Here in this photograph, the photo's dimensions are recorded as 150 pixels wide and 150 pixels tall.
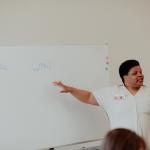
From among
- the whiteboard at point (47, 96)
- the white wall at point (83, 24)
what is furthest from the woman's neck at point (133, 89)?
the white wall at point (83, 24)

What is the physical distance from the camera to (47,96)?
281 centimetres

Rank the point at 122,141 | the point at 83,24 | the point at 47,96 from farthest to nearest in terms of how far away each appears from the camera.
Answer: the point at 83,24
the point at 47,96
the point at 122,141

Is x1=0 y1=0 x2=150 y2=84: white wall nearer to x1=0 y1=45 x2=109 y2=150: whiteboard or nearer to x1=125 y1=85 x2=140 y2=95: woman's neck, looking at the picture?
x1=0 y1=45 x2=109 y2=150: whiteboard

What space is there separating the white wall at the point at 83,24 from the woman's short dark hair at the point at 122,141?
1.64 m

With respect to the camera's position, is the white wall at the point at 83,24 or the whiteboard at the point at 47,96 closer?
the whiteboard at the point at 47,96

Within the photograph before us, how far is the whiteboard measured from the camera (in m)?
2.66

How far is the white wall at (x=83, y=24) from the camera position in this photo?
285 centimetres

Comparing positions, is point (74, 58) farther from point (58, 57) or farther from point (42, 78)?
point (42, 78)

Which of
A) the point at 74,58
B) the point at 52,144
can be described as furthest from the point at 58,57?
the point at 52,144

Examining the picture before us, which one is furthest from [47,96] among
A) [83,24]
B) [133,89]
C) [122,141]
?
[122,141]

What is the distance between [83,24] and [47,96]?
0.85m

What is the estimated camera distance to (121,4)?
3.44m

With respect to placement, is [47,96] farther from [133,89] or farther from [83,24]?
[83,24]

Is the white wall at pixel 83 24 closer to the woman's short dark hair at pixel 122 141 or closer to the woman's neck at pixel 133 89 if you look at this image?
the woman's neck at pixel 133 89
